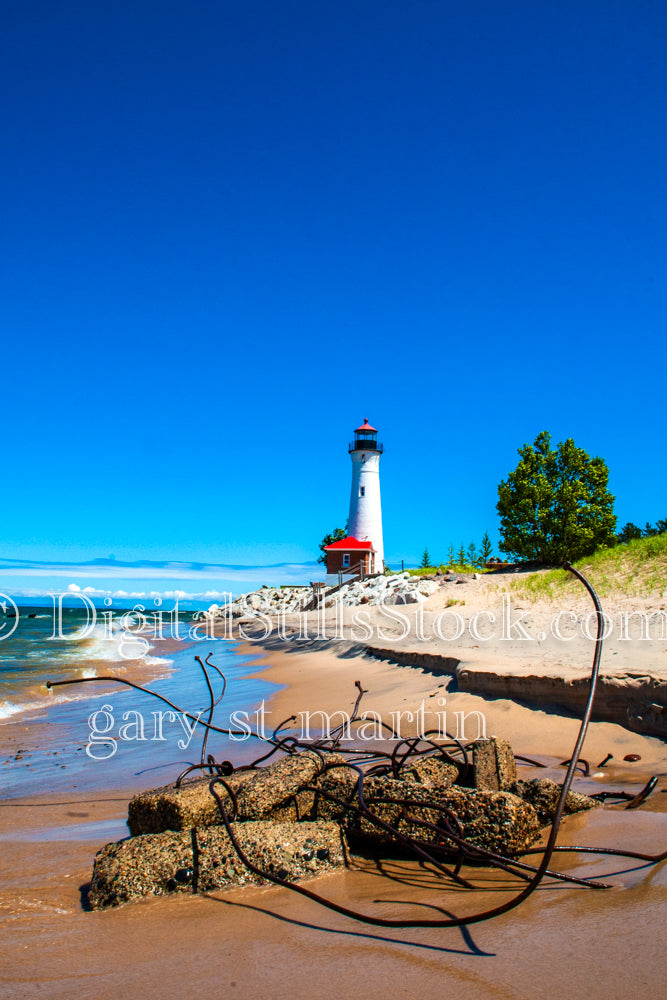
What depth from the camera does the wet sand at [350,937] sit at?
203cm

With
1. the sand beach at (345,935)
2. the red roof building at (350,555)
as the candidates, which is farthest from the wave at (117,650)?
the red roof building at (350,555)

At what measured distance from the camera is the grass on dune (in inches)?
632

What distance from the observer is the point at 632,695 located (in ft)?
20.3

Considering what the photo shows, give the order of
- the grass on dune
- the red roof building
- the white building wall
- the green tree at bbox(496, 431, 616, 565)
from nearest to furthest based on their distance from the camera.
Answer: the grass on dune, the green tree at bbox(496, 431, 616, 565), the red roof building, the white building wall

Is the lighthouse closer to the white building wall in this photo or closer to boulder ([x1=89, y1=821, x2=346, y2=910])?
the white building wall

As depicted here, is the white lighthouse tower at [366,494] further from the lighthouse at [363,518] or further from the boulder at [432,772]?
the boulder at [432,772]

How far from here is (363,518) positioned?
151 ft

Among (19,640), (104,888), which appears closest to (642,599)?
(104,888)

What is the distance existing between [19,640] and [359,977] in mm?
30286

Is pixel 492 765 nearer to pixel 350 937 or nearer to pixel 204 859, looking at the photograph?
pixel 350 937

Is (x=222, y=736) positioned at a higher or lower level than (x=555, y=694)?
lower

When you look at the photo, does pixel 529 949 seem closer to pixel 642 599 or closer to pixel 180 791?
pixel 180 791

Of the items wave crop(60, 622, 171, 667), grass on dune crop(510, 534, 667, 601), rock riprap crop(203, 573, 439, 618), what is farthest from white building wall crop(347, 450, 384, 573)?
grass on dune crop(510, 534, 667, 601)

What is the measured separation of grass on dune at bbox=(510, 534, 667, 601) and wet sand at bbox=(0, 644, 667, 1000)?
1350 centimetres
